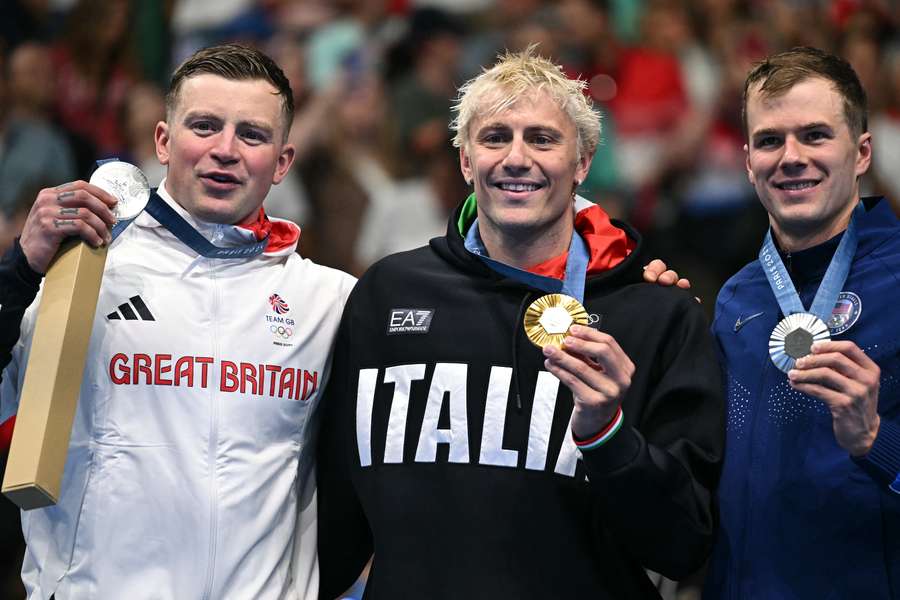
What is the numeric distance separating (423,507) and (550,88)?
1345 millimetres

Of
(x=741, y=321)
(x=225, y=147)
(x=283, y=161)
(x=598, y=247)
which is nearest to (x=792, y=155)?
(x=741, y=321)

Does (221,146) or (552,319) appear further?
(221,146)

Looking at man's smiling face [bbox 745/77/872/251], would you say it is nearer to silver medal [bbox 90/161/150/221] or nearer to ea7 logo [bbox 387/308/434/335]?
ea7 logo [bbox 387/308/434/335]

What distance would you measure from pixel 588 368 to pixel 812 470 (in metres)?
0.80

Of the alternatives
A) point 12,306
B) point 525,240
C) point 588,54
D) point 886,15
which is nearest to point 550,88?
point 525,240

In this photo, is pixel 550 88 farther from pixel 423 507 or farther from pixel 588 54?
pixel 588 54

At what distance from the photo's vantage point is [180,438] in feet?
12.2

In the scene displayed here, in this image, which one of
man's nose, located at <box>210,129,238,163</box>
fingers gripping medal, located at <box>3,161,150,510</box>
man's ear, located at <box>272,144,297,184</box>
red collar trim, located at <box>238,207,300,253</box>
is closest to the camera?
fingers gripping medal, located at <box>3,161,150,510</box>

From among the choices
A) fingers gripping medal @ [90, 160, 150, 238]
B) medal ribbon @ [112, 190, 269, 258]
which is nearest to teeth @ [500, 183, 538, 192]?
medal ribbon @ [112, 190, 269, 258]

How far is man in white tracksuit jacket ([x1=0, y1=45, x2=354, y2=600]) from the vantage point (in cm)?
365

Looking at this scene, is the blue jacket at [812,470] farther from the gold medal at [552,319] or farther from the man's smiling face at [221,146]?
the man's smiling face at [221,146]

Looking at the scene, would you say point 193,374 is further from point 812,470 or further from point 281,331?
point 812,470

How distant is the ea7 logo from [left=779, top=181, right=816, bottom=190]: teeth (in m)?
1.15

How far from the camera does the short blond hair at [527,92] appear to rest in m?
3.95
